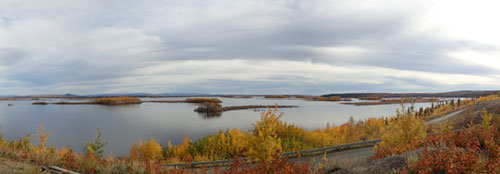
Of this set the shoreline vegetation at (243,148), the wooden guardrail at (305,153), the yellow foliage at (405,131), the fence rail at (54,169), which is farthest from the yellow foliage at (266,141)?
the yellow foliage at (405,131)

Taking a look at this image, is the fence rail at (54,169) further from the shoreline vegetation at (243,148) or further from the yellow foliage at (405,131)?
the yellow foliage at (405,131)

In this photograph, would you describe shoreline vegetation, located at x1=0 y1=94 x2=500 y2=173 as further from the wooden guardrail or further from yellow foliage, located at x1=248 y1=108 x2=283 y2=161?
the wooden guardrail

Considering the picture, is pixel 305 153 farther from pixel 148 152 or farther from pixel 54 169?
pixel 54 169

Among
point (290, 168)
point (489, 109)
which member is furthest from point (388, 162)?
point (489, 109)

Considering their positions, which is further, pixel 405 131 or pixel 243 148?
pixel 243 148

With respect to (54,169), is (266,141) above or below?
above

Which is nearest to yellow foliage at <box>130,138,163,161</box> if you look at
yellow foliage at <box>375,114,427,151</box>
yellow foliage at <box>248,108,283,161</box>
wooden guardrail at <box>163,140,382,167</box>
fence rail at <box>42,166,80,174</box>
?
wooden guardrail at <box>163,140,382,167</box>

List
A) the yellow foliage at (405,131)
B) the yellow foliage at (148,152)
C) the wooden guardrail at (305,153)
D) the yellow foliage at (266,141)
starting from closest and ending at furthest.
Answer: the yellow foliage at (266,141), the yellow foliage at (405,131), the wooden guardrail at (305,153), the yellow foliage at (148,152)

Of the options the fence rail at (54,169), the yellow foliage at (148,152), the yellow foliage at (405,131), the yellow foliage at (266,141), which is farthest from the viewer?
the yellow foliage at (148,152)

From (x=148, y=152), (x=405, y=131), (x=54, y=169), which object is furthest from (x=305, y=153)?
(x=54, y=169)

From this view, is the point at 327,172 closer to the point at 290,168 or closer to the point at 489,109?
the point at 290,168

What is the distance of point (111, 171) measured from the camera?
9461mm

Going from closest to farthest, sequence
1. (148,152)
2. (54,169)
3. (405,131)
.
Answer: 1. (54,169)
2. (405,131)
3. (148,152)

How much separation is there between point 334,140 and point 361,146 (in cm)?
271
